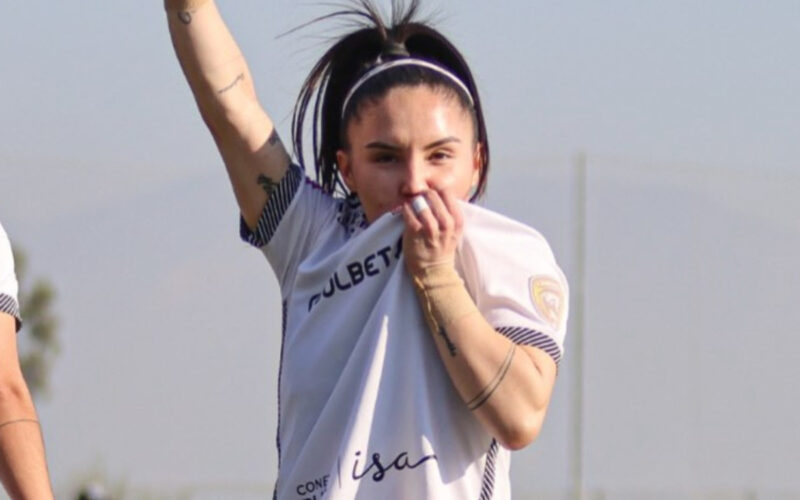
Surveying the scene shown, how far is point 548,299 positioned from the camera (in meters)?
2.21

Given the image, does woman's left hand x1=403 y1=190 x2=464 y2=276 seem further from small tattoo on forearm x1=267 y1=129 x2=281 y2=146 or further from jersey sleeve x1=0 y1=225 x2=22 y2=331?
jersey sleeve x1=0 y1=225 x2=22 y2=331

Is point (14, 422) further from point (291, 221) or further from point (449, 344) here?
point (449, 344)

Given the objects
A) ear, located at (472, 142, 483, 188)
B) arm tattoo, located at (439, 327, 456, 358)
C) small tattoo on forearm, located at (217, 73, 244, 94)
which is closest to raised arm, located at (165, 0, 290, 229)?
small tattoo on forearm, located at (217, 73, 244, 94)

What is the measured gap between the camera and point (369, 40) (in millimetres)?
2408

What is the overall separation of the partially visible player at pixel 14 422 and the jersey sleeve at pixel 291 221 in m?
0.83

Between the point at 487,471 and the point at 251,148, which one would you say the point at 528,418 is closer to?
the point at 487,471

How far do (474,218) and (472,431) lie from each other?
250mm

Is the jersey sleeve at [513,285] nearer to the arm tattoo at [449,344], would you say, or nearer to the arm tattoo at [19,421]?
the arm tattoo at [449,344]

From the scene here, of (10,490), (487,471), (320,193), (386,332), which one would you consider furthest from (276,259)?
(10,490)

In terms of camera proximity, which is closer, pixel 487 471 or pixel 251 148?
pixel 487 471

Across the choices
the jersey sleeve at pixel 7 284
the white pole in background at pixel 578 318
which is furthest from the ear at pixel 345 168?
the white pole in background at pixel 578 318

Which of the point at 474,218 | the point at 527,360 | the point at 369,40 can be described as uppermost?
the point at 369,40

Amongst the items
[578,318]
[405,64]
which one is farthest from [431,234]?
[578,318]

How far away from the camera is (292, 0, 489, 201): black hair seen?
2.36 metres
